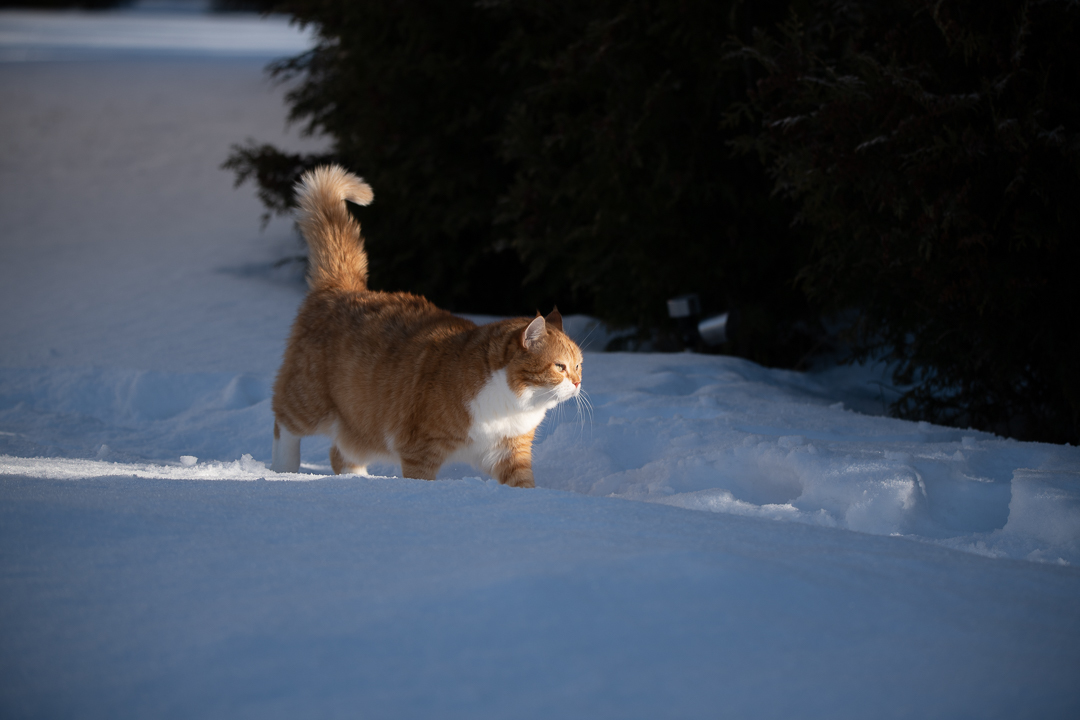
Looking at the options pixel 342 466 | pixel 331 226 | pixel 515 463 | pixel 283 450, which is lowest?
pixel 342 466

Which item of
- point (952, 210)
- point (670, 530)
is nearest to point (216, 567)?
point (670, 530)

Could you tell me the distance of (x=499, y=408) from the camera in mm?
3092

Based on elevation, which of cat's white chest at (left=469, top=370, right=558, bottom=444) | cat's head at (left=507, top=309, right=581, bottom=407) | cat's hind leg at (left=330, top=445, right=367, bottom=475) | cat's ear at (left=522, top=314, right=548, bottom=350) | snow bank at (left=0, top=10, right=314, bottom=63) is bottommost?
cat's hind leg at (left=330, top=445, right=367, bottom=475)

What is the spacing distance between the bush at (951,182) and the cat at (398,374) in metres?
1.65

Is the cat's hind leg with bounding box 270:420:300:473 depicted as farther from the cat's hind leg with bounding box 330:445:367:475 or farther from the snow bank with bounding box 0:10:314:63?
the snow bank with bounding box 0:10:314:63

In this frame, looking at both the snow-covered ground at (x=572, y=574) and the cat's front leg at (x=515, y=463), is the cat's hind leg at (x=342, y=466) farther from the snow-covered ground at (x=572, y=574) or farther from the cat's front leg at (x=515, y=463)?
the cat's front leg at (x=515, y=463)

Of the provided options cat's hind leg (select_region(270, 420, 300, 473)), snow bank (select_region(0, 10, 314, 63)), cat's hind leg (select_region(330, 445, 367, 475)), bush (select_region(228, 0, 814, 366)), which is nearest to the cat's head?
cat's hind leg (select_region(330, 445, 367, 475))

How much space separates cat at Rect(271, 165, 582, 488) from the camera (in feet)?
10.2

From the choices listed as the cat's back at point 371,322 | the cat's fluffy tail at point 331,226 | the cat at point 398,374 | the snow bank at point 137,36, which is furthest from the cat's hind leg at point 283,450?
the snow bank at point 137,36

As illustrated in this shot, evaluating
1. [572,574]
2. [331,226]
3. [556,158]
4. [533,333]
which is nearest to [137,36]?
[556,158]

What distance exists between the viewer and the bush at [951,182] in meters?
3.21

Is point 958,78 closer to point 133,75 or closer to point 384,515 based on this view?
point 384,515

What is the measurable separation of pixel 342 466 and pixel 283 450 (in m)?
0.29

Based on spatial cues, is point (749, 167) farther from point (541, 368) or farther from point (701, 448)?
point (541, 368)
